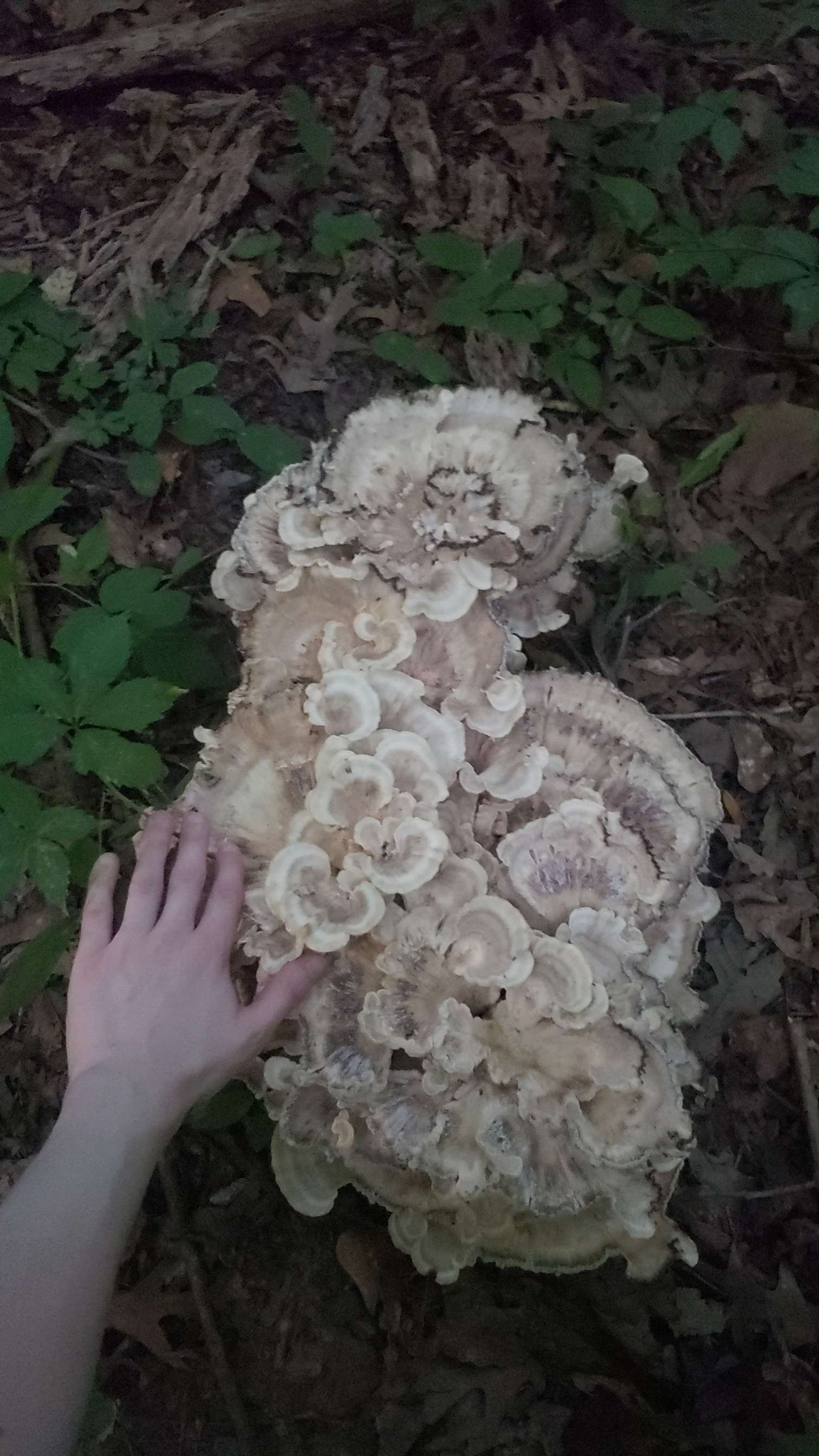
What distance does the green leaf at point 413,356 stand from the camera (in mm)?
3648

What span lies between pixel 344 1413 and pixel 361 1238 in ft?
1.62

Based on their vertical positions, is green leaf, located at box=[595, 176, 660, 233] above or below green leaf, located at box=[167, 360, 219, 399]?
above

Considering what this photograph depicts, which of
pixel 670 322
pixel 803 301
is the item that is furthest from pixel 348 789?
pixel 670 322

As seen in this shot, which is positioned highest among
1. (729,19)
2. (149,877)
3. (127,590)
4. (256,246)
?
(729,19)

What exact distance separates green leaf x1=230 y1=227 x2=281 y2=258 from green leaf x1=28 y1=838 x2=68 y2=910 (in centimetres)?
292

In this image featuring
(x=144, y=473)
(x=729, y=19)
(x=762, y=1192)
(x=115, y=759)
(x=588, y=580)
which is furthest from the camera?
(x=729, y=19)

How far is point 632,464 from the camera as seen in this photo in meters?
2.61

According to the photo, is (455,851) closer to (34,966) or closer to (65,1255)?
(65,1255)

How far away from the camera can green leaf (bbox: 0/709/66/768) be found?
240cm

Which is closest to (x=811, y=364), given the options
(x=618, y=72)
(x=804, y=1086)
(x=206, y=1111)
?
(x=618, y=72)

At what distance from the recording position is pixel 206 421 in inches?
136

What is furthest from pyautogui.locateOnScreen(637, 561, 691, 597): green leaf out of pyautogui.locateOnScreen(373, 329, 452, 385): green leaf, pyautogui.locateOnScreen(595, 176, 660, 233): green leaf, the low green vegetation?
pyautogui.locateOnScreen(595, 176, 660, 233): green leaf

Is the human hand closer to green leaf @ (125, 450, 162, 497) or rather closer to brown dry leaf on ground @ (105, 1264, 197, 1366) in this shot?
brown dry leaf on ground @ (105, 1264, 197, 1366)

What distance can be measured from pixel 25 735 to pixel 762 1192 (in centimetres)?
275
